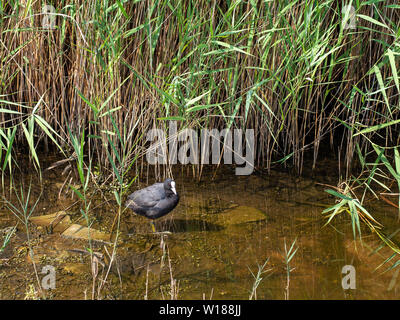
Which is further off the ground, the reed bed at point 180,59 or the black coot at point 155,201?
the reed bed at point 180,59

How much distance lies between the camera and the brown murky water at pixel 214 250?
2.62 meters

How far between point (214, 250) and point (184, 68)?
154 centimetres

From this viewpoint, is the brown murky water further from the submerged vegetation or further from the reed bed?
the reed bed

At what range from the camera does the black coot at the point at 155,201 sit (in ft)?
10.5

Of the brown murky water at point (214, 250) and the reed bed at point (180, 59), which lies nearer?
the brown murky water at point (214, 250)

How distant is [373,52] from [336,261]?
7.64ft

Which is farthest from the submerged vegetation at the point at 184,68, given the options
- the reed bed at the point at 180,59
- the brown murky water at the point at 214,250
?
the brown murky water at the point at 214,250

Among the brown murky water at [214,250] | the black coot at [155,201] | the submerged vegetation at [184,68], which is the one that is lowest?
the brown murky water at [214,250]

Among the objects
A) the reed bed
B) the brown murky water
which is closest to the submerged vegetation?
the reed bed

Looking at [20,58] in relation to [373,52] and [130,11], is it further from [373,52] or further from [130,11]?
[373,52]

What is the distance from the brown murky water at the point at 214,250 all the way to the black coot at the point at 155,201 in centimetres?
15

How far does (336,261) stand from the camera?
293 centimetres

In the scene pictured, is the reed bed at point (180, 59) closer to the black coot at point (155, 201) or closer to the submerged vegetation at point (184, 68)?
the submerged vegetation at point (184, 68)
